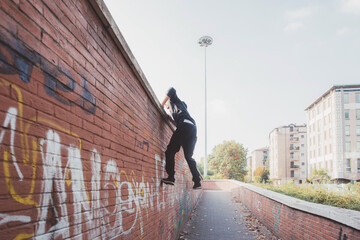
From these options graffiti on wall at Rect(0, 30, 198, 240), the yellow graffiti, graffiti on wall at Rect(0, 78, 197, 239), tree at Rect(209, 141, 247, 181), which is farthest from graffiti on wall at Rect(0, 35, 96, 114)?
tree at Rect(209, 141, 247, 181)

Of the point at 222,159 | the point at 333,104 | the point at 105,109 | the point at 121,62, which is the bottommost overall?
the point at 222,159

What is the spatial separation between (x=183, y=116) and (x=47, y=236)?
3657 millimetres

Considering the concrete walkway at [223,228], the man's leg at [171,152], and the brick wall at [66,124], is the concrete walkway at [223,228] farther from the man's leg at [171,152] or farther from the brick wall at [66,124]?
the brick wall at [66,124]

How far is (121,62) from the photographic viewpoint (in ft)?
9.78

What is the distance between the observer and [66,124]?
182 centimetres

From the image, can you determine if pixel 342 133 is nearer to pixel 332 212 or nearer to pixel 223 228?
pixel 223 228

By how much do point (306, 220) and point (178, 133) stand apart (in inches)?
129

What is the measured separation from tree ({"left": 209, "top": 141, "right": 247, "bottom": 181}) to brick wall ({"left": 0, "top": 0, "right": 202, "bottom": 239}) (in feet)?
159

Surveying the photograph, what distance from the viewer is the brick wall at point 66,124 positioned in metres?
1.34

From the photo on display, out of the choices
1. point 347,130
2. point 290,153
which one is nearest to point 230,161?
point 347,130

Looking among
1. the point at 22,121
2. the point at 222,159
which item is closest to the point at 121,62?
the point at 22,121

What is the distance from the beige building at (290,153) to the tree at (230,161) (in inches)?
1099

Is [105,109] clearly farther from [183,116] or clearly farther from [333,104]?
[333,104]

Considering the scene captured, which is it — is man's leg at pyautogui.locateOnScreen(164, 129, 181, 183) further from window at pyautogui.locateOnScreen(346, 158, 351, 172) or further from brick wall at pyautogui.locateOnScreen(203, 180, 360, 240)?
window at pyautogui.locateOnScreen(346, 158, 351, 172)
